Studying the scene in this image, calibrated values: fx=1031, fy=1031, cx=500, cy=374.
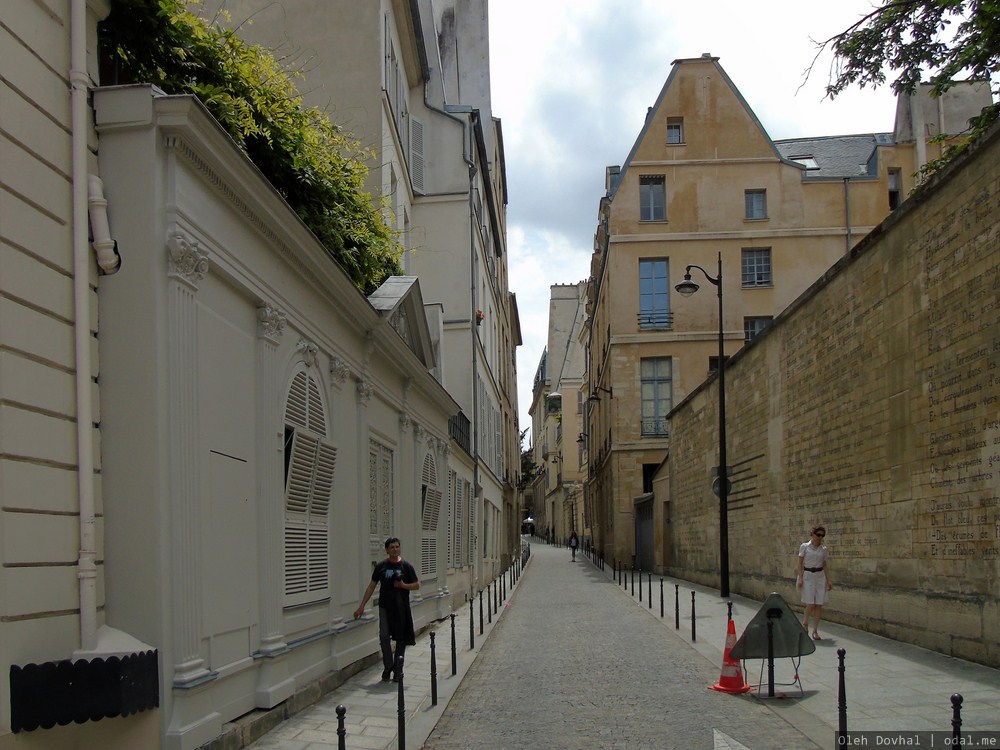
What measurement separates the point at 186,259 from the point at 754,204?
125ft

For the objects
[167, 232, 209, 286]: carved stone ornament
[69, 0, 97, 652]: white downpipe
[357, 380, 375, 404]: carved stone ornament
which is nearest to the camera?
[69, 0, 97, 652]: white downpipe

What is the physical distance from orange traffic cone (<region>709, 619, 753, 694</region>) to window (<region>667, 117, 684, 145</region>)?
34.6 m

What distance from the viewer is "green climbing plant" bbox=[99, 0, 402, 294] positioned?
8.02 meters

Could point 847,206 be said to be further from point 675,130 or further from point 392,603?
point 392,603

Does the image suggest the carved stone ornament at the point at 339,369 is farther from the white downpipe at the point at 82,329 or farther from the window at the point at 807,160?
the window at the point at 807,160

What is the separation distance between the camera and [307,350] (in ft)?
34.8

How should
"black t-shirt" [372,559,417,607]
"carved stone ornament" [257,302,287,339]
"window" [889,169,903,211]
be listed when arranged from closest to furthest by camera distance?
"carved stone ornament" [257,302,287,339] → "black t-shirt" [372,559,417,607] → "window" [889,169,903,211]

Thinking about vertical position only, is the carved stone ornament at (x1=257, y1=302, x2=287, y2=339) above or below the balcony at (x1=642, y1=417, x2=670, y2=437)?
above

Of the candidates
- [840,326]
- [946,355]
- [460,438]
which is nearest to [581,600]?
[460,438]

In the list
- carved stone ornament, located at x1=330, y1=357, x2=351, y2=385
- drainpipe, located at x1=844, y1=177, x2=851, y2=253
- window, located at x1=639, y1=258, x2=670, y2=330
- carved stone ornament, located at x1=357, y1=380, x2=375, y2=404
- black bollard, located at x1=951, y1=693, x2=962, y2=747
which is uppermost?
drainpipe, located at x1=844, y1=177, x2=851, y2=253

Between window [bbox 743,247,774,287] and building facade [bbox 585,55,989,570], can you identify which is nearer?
building facade [bbox 585,55,989,570]

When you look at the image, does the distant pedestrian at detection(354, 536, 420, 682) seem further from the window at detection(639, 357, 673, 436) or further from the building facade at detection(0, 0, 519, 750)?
the window at detection(639, 357, 673, 436)

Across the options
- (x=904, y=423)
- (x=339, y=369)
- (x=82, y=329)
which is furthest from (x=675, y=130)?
(x=82, y=329)

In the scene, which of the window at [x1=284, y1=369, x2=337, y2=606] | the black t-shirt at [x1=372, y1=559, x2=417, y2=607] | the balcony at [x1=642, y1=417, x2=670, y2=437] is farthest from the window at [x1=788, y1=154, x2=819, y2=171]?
the window at [x1=284, y1=369, x2=337, y2=606]
